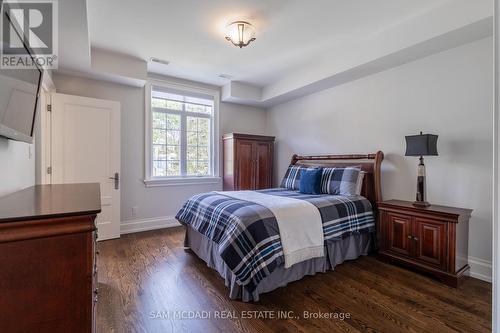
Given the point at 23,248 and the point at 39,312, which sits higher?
the point at 23,248

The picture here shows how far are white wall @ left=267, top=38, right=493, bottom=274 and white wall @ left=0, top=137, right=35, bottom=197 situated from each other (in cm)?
376

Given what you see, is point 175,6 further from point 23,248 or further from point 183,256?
point 183,256

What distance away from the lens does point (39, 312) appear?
93 centimetres

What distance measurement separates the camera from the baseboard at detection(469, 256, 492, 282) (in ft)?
7.80

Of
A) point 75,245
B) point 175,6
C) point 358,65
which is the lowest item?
point 75,245

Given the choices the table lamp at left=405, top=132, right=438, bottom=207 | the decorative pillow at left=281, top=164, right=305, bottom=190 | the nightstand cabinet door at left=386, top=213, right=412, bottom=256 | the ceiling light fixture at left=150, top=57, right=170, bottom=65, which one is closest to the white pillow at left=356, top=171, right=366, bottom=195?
the nightstand cabinet door at left=386, top=213, right=412, bottom=256

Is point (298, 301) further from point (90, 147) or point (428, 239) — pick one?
point (90, 147)

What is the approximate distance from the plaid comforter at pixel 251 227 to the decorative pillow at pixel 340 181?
0.86 ft

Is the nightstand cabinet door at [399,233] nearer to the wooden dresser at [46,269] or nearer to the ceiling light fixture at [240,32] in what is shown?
the ceiling light fixture at [240,32]

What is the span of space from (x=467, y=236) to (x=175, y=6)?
12.0 feet

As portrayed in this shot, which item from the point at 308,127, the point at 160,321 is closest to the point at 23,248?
the point at 160,321

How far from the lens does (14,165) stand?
1866mm

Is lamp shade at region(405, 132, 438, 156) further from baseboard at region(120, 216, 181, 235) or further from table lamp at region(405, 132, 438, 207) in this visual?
baseboard at region(120, 216, 181, 235)

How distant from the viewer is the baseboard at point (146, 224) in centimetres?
390
